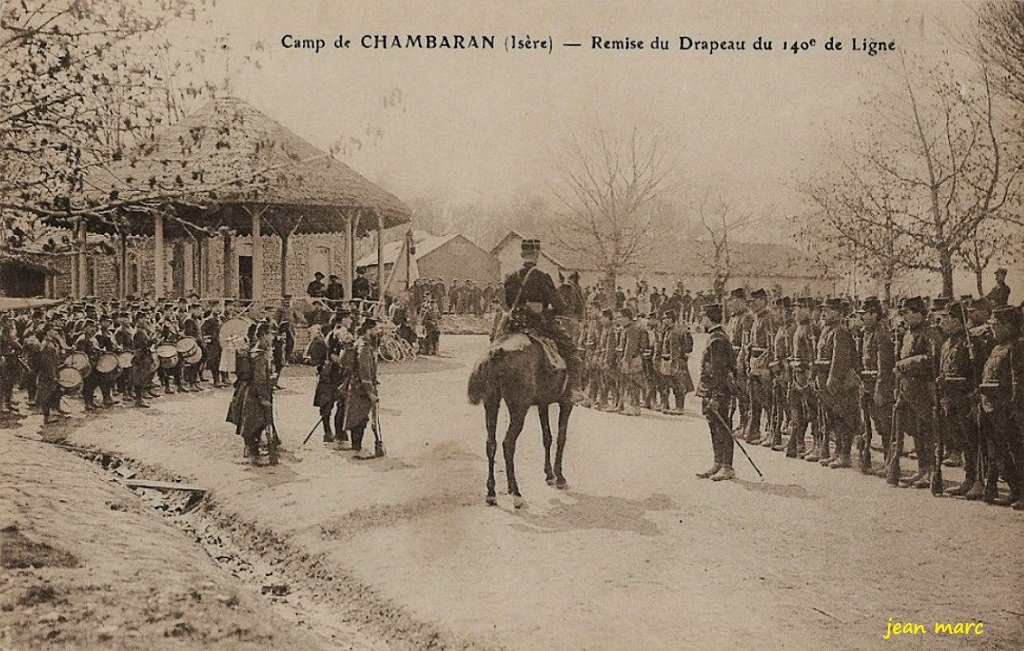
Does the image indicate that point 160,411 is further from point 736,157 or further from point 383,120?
point 736,157

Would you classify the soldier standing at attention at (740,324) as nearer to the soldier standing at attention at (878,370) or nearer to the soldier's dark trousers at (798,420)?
the soldier's dark trousers at (798,420)

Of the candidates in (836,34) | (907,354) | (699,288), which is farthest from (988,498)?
(699,288)

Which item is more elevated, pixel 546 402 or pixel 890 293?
→ pixel 890 293

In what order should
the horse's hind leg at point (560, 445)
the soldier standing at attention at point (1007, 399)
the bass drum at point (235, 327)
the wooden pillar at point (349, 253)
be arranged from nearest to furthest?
Answer: the soldier standing at attention at point (1007, 399), the horse's hind leg at point (560, 445), the bass drum at point (235, 327), the wooden pillar at point (349, 253)

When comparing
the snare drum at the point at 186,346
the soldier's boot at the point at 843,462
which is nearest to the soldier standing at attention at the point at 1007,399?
the soldier's boot at the point at 843,462

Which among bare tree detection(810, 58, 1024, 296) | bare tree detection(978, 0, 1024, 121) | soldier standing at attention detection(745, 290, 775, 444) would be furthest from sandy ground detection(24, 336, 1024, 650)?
bare tree detection(978, 0, 1024, 121)

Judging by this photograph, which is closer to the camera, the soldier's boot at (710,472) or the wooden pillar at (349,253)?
the soldier's boot at (710,472)
